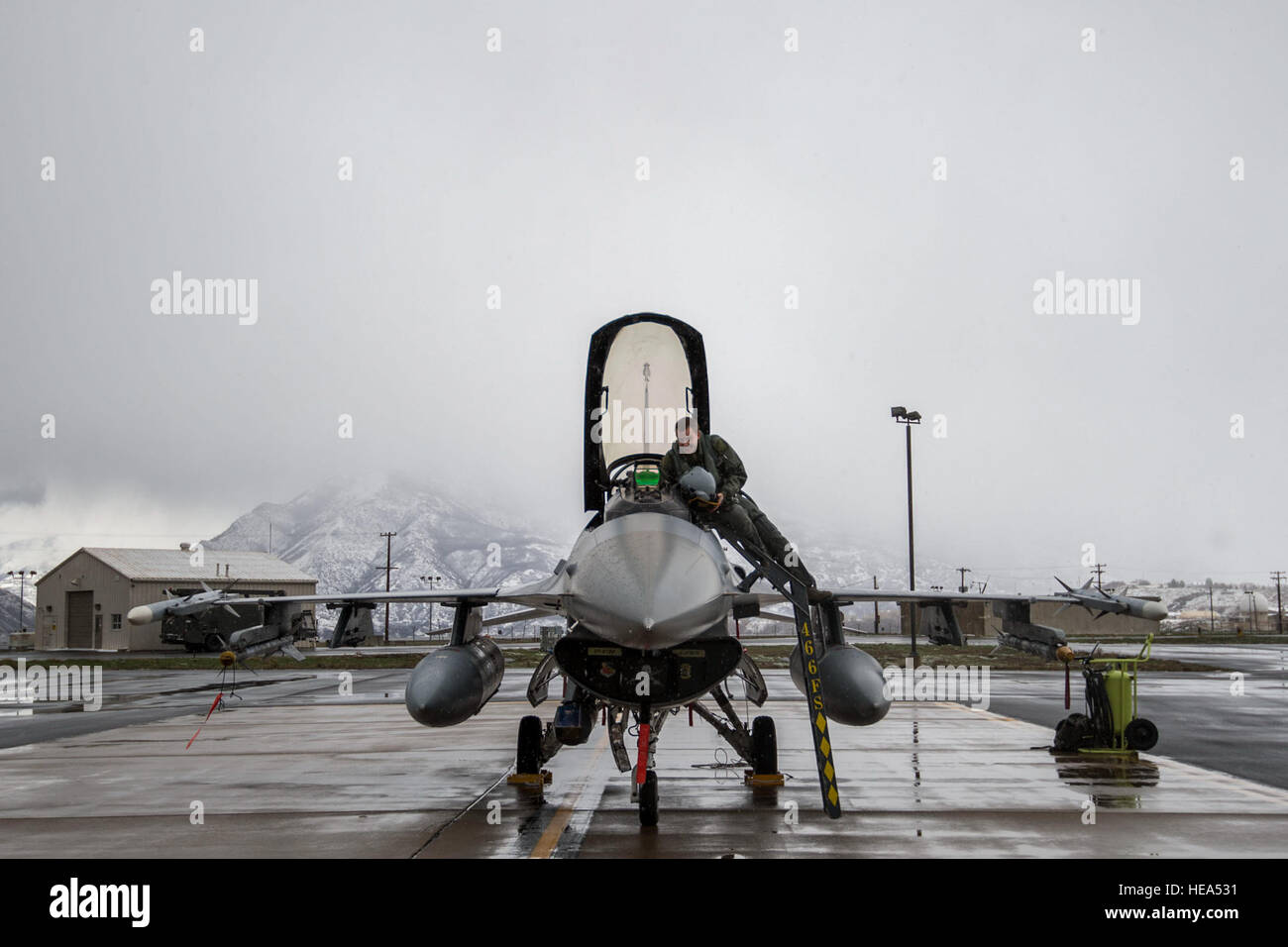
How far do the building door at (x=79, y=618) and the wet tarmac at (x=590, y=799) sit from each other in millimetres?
48743

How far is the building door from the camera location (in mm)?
56844

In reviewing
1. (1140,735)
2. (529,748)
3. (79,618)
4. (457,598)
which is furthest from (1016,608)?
(79,618)

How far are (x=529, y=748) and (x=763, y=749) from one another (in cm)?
257

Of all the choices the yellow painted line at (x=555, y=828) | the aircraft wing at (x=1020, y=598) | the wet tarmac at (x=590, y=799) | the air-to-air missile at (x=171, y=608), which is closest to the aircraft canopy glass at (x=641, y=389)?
the aircraft wing at (x=1020, y=598)

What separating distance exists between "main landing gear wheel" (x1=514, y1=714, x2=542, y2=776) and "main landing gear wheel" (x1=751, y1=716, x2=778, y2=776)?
236 cm

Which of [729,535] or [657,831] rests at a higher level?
[729,535]

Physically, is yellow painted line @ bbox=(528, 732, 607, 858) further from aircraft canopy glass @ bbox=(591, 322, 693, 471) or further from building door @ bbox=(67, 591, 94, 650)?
building door @ bbox=(67, 591, 94, 650)

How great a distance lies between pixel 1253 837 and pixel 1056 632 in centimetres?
339

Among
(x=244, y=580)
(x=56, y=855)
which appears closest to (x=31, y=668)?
(x=244, y=580)

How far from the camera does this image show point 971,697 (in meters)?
21.1

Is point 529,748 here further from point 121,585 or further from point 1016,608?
point 121,585

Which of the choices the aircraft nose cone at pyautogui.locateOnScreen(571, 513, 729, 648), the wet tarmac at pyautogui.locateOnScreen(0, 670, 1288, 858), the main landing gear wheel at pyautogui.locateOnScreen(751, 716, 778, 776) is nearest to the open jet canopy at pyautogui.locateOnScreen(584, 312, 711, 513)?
the aircraft nose cone at pyautogui.locateOnScreen(571, 513, 729, 648)
